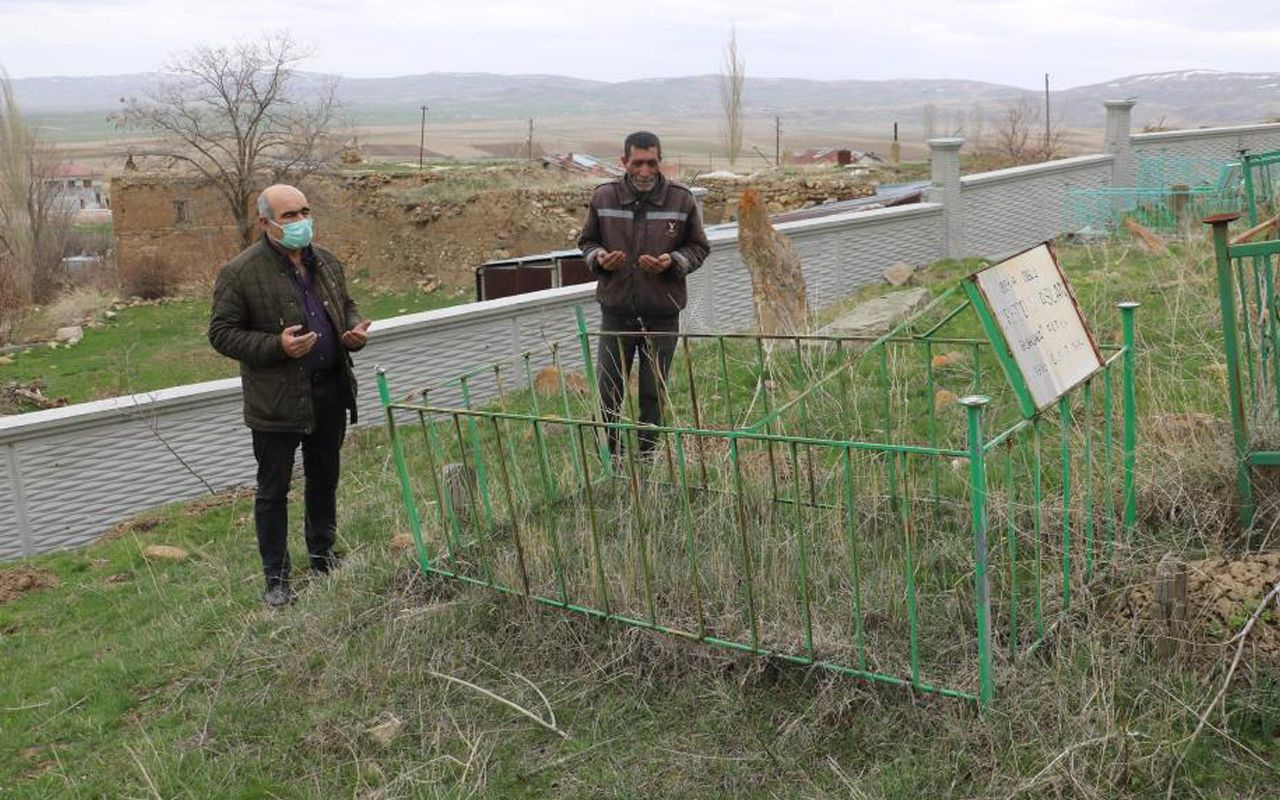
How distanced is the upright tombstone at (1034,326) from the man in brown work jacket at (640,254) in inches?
94.3

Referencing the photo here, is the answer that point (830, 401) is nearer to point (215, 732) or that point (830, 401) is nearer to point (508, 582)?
point (508, 582)

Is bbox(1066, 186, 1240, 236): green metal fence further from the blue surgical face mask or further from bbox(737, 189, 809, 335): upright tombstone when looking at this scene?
the blue surgical face mask

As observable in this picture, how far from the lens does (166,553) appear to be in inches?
247

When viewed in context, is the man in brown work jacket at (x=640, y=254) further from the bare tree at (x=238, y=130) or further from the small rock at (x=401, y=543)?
the bare tree at (x=238, y=130)

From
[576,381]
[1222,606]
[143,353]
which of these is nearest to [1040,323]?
→ [1222,606]

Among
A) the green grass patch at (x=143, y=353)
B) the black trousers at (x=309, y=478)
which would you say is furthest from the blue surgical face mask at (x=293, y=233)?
the green grass patch at (x=143, y=353)

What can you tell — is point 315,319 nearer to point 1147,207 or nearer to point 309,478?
point 309,478

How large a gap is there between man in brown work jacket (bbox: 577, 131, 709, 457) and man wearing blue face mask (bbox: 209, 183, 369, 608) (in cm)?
136

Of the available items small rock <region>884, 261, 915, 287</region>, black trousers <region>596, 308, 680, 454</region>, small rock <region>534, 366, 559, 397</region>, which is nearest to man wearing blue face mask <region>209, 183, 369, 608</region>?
black trousers <region>596, 308, 680, 454</region>

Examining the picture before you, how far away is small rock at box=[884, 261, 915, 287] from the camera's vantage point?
42.0ft

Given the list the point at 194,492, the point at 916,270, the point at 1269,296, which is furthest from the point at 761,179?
the point at 1269,296

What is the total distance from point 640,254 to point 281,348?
1.95m

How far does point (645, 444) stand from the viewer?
567 cm

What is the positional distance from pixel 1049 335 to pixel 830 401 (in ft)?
8.12
